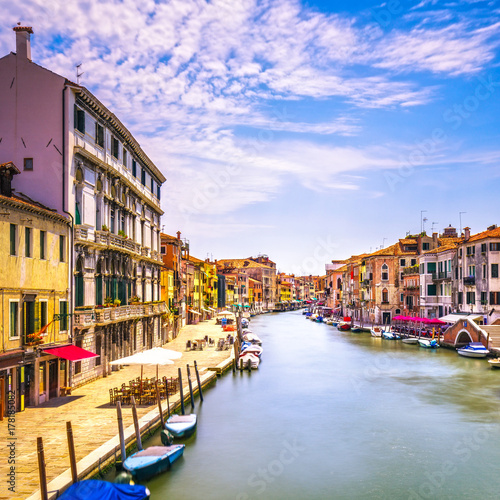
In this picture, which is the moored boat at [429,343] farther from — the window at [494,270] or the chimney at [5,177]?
the chimney at [5,177]

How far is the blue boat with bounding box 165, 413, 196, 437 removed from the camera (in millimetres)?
19102

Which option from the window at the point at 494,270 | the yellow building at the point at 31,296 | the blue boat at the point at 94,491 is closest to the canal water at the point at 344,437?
the blue boat at the point at 94,491

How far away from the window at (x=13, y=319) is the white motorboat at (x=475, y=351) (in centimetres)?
3529

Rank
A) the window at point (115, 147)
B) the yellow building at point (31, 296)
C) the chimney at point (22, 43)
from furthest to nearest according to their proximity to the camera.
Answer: the window at point (115, 147) < the chimney at point (22, 43) < the yellow building at point (31, 296)

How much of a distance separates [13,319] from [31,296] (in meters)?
1.33

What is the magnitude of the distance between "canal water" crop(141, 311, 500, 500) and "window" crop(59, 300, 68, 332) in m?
6.89

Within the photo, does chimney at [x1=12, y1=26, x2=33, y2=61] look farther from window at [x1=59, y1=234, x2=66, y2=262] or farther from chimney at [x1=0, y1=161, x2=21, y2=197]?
window at [x1=59, y1=234, x2=66, y2=262]

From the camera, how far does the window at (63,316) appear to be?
22.0m

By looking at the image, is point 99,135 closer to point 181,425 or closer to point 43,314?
point 43,314

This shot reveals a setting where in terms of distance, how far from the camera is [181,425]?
19.4 metres

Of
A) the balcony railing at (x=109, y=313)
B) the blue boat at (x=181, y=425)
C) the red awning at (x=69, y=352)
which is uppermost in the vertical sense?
the balcony railing at (x=109, y=313)

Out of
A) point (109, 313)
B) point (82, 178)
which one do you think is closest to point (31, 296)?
point (82, 178)

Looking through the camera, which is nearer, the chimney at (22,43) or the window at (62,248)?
the window at (62,248)

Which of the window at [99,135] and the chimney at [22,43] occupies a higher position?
the chimney at [22,43]
